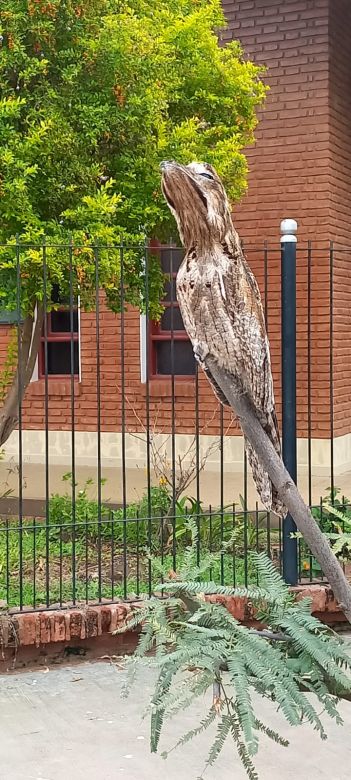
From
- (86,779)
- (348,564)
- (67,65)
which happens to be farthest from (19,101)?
(86,779)

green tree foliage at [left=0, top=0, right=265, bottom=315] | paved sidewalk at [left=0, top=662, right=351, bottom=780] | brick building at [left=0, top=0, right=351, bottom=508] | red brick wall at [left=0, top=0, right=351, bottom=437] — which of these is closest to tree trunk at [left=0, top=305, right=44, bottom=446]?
green tree foliage at [left=0, top=0, right=265, bottom=315]

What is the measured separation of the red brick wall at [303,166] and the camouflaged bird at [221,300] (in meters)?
9.04

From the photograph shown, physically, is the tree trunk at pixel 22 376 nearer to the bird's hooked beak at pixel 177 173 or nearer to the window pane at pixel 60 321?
the bird's hooked beak at pixel 177 173

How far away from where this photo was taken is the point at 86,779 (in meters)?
4.06

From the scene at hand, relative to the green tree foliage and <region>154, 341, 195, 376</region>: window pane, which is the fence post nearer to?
the green tree foliage

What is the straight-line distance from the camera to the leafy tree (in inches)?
256

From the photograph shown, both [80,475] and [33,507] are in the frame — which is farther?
[80,475]

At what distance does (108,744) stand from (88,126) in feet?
13.3

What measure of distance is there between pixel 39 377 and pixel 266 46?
5285 mm

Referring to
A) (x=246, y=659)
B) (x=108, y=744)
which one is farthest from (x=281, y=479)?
(x=108, y=744)

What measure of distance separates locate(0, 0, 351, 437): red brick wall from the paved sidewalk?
22.1ft

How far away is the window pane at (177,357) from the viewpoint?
13.0 metres

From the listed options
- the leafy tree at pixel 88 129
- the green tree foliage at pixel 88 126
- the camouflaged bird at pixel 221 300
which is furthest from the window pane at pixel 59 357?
the camouflaged bird at pixel 221 300

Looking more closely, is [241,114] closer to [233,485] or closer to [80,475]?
[233,485]
